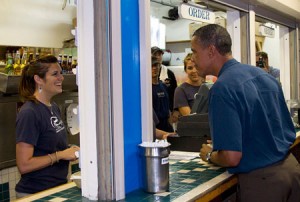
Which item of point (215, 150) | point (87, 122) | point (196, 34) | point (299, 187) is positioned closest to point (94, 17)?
point (87, 122)

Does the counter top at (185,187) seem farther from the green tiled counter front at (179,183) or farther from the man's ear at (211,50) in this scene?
the man's ear at (211,50)

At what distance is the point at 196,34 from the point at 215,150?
65 centimetres

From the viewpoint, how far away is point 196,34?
2240mm

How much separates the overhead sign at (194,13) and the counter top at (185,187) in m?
1.14

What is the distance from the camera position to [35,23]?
436cm

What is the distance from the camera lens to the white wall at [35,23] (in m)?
4.03

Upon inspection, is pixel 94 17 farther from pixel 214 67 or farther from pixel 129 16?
pixel 214 67

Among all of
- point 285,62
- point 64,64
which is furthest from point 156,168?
point 285,62

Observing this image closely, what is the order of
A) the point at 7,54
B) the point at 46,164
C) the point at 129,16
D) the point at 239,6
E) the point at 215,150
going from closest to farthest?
the point at 129,16 → the point at 215,150 → the point at 46,164 → the point at 239,6 → the point at 7,54

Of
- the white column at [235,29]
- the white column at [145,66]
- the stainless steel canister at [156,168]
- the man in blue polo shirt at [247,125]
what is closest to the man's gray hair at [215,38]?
the man in blue polo shirt at [247,125]

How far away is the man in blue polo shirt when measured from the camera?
198 cm

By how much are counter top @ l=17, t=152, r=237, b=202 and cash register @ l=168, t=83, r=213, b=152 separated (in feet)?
1.05

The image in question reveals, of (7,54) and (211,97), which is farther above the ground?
(7,54)

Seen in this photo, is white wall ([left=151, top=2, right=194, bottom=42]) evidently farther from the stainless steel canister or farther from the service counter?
the stainless steel canister
